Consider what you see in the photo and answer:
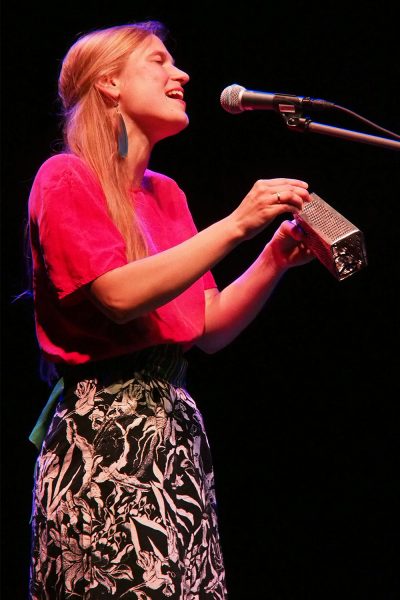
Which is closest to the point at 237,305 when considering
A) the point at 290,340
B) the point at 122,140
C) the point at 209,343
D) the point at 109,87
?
the point at 209,343

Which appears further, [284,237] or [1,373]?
[1,373]

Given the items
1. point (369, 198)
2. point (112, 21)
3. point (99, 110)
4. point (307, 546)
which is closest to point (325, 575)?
point (307, 546)

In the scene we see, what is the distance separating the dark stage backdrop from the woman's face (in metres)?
0.89

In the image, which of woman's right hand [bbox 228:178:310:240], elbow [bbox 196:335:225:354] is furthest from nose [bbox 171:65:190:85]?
elbow [bbox 196:335:225:354]

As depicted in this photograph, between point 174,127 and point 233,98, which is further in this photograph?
point 174,127

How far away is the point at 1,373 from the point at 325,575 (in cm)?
127

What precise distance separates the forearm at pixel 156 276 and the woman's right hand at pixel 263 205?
2 cm

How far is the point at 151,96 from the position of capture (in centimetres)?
187

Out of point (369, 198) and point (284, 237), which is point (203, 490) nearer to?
Answer: point (284, 237)

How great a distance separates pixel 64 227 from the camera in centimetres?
159

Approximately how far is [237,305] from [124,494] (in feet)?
2.03

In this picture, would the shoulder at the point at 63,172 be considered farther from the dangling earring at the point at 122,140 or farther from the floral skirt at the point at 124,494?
the floral skirt at the point at 124,494

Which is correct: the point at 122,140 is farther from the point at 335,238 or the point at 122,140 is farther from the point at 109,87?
the point at 335,238

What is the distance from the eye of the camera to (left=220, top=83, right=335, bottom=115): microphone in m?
1.55
